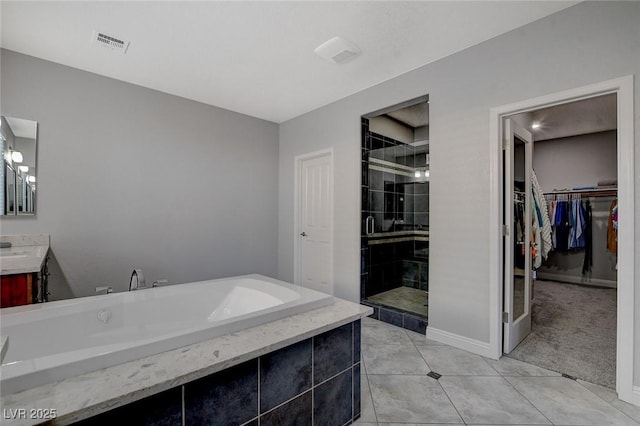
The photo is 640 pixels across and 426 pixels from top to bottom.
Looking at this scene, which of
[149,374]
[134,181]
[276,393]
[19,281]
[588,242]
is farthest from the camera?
[588,242]

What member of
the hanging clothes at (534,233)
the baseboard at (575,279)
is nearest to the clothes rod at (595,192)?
the baseboard at (575,279)

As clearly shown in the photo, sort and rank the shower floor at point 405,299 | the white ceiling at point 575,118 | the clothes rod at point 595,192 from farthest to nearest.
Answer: the clothes rod at point 595,192 → the white ceiling at point 575,118 → the shower floor at point 405,299

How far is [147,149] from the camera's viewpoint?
3092 millimetres

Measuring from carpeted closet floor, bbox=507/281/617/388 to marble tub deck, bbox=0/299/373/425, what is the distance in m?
2.00

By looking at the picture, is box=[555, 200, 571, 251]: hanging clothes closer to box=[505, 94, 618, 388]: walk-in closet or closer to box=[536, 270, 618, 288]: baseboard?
box=[505, 94, 618, 388]: walk-in closet

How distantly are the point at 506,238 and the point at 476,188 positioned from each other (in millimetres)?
455

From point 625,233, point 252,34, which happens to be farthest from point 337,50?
point 625,233

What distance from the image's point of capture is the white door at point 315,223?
3619 millimetres

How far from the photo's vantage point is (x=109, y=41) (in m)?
2.26

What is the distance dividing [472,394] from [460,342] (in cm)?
64

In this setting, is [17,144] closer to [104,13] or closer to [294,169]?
[104,13]

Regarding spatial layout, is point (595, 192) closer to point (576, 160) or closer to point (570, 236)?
point (576, 160)

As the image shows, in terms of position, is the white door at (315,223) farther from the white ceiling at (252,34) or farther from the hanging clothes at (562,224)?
the hanging clothes at (562,224)

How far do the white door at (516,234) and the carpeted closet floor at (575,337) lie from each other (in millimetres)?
166
